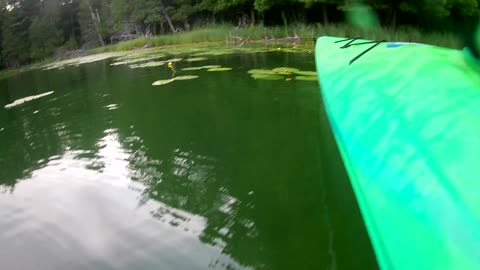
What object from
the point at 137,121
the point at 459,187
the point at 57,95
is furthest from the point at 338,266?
the point at 57,95

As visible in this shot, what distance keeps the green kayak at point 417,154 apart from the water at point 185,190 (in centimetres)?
51

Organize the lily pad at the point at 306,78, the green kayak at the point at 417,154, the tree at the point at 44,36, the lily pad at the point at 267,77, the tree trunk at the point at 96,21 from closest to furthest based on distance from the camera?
the green kayak at the point at 417,154 → the lily pad at the point at 306,78 → the lily pad at the point at 267,77 → the tree trunk at the point at 96,21 → the tree at the point at 44,36

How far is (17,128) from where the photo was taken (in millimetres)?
5164

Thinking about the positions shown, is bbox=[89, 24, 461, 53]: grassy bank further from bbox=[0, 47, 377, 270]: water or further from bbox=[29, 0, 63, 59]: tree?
bbox=[29, 0, 63, 59]: tree

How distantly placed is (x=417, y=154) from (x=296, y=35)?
11593mm

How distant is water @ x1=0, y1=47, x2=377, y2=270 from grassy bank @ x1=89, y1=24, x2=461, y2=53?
5953mm

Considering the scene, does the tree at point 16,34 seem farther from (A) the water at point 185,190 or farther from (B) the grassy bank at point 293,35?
(A) the water at point 185,190

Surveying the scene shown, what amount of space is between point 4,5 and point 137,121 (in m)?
33.1

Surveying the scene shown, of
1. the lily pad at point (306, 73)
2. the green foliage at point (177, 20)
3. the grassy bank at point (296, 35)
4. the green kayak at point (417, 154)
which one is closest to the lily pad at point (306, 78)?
the lily pad at point (306, 73)

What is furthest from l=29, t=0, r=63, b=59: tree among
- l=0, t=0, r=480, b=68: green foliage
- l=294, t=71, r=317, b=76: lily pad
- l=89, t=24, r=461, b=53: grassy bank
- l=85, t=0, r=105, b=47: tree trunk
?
l=294, t=71, r=317, b=76: lily pad

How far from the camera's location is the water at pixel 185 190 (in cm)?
197

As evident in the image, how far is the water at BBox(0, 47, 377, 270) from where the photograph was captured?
1974 millimetres

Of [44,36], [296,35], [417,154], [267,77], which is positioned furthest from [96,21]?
[417,154]

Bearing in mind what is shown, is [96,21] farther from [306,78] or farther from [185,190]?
[185,190]
